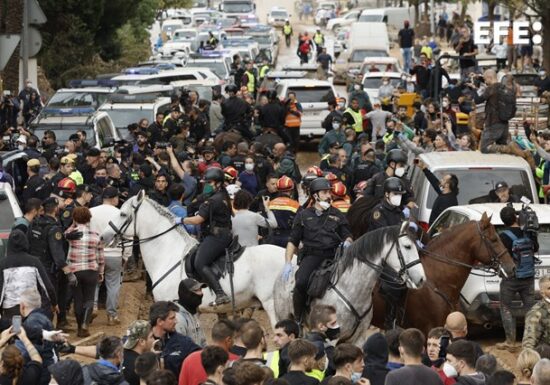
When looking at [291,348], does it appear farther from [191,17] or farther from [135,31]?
[191,17]

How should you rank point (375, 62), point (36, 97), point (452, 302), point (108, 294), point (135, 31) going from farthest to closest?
point (135, 31)
point (375, 62)
point (36, 97)
point (108, 294)
point (452, 302)

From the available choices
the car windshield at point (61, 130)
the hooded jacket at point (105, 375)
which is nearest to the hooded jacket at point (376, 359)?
the hooded jacket at point (105, 375)

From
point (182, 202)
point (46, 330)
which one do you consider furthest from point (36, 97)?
point (46, 330)

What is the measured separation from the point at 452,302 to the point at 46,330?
5.34 m

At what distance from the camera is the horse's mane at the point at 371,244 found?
15312 mm

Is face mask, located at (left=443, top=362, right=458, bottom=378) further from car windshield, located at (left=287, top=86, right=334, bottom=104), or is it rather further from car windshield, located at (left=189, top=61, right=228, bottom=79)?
car windshield, located at (left=189, top=61, right=228, bottom=79)

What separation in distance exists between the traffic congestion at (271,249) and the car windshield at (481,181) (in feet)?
0.09

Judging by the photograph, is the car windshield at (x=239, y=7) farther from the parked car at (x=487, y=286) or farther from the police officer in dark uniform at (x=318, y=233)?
the police officer in dark uniform at (x=318, y=233)

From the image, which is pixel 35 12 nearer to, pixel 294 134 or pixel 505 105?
pixel 294 134

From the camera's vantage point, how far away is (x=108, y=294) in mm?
19516

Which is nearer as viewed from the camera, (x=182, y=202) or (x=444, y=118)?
(x=182, y=202)

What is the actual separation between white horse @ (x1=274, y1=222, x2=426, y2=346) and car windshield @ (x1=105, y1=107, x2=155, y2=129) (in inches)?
637

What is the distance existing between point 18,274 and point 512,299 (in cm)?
563

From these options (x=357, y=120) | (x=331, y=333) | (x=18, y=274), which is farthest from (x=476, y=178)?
(x=357, y=120)
